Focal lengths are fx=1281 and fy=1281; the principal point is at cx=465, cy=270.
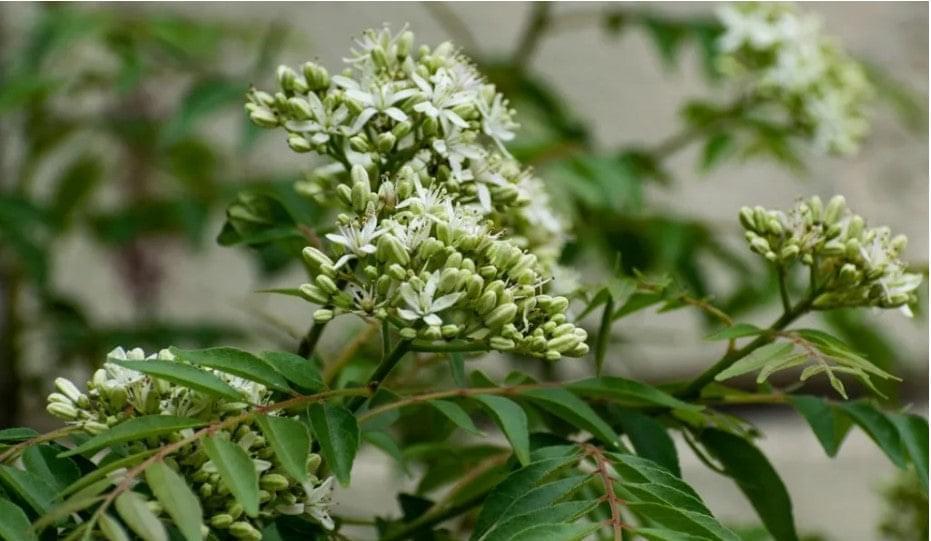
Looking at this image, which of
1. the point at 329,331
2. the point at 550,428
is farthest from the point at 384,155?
the point at 329,331

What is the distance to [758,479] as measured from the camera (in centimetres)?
82

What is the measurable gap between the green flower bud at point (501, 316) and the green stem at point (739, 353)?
0.16 meters

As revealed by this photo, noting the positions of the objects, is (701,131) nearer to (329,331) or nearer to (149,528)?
(329,331)

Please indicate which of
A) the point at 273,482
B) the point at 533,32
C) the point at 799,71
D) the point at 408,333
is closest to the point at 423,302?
the point at 408,333

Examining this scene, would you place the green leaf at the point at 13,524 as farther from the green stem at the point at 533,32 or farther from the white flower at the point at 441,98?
the green stem at the point at 533,32

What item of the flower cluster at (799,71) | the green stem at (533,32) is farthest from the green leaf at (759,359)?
the green stem at (533,32)

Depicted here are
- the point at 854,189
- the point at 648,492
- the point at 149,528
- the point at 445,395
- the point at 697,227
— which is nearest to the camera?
the point at 149,528

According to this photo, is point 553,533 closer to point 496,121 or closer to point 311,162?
point 496,121

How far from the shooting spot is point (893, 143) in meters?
2.60

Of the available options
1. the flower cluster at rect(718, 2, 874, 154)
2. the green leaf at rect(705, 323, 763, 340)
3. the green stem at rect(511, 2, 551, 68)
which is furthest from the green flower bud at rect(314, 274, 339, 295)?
the green stem at rect(511, 2, 551, 68)

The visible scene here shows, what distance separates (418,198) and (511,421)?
0.13m

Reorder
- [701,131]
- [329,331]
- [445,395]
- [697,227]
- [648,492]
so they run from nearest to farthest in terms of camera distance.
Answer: [648,492]
[445,395]
[697,227]
[701,131]
[329,331]

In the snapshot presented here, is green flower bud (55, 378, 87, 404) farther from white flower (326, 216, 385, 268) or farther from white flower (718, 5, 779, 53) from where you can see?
white flower (718, 5, 779, 53)

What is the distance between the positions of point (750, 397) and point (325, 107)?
34 centimetres
